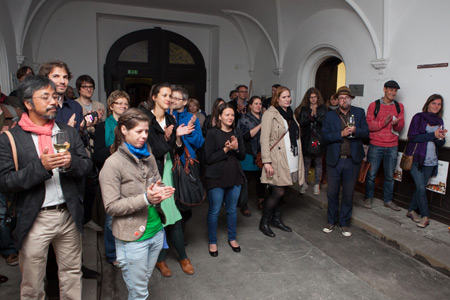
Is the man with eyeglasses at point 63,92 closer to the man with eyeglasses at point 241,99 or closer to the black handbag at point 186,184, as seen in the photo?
the black handbag at point 186,184

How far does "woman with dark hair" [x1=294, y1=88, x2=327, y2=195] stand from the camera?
19.5 feet

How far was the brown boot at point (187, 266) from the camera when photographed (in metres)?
3.58

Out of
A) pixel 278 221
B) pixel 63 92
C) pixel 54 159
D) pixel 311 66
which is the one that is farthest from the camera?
pixel 311 66

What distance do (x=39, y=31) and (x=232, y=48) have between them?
559 centimetres

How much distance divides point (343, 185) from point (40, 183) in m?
3.84

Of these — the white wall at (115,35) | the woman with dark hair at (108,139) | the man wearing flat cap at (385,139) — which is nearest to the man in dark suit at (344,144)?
the man wearing flat cap at (385,139)

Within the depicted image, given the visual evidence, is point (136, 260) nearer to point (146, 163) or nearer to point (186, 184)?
point (146, 163)

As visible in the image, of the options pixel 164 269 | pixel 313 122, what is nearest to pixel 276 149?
pixel 164 269

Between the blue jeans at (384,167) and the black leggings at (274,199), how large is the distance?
6.81 feet

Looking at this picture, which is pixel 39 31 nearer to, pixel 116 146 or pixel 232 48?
pixel 232 48

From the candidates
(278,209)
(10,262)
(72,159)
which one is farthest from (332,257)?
(10,262)

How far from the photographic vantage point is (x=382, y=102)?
563cm

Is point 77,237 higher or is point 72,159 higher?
point 72,159

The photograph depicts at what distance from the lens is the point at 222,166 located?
380cm
